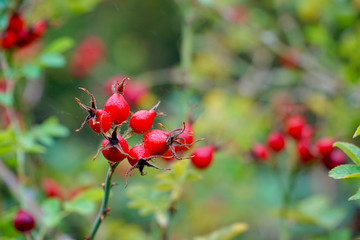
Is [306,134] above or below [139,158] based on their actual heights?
above

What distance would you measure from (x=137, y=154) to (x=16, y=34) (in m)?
1.05

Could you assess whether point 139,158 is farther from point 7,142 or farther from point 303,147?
point 303,147

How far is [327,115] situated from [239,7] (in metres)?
1.22

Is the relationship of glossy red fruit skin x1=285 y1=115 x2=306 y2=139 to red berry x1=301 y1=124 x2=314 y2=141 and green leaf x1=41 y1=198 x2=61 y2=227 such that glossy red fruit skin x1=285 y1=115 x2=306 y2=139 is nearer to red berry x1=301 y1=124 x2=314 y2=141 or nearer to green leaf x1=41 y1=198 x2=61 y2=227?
red berry x1=301 y1=124 x2=314 y2=141

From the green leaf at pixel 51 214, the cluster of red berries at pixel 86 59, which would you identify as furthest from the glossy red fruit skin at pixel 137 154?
the cluster of red berries at pixel 86 59

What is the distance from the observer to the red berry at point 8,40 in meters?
1.69

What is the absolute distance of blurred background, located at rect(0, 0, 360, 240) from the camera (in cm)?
172

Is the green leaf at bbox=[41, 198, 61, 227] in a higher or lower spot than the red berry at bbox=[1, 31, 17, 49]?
lower

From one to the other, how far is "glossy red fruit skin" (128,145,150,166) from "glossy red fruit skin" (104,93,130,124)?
0.08 meters

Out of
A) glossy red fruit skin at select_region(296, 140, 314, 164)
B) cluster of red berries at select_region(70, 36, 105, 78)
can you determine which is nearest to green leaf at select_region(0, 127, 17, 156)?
glossy red fruit skin at select_region(296, 140, 314, 164)

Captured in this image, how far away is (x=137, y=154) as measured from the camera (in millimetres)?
970

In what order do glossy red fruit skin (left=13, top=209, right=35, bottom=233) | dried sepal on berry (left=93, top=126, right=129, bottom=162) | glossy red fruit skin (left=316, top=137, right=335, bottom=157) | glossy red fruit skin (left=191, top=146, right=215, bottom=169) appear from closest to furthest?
dried sepal on berry (left=93, top=126, right=129, bottom=162) < glossy red fruit skin (left=13, top=209, right=35, bottom=233) < glossy red fruit skin (left=191, top=146, right=215, bottom=169) < glossy red fruit skin (left=316, top=137, right=335, bottom=157)

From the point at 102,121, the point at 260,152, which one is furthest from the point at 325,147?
the point at 102,121

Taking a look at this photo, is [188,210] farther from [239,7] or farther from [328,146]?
[239,7]
